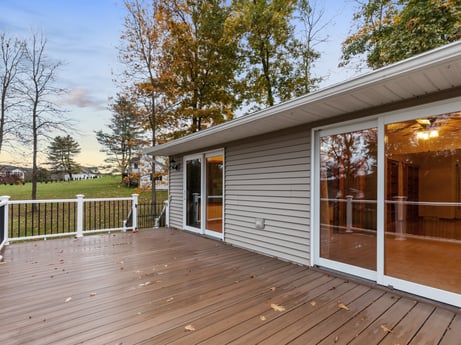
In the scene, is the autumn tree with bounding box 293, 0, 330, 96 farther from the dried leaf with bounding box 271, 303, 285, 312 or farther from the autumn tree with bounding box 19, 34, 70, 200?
the dried leaf with bounding box 271, 303, 285, 312

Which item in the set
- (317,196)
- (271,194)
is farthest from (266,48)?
(317,196)

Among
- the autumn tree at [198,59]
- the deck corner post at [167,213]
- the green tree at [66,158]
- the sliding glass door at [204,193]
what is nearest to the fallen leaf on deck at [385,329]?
the sliding glass door at [204,193]

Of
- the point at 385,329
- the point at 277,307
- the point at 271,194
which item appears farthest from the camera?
the point at 271,194

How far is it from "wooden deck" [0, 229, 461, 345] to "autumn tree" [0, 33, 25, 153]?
313 inches

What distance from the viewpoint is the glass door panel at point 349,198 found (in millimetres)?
3258

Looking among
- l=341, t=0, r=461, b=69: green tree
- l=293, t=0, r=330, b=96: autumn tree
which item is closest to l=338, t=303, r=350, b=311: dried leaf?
l=341, t=0, r=461, b=69: green tree

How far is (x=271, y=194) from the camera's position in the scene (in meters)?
4.54

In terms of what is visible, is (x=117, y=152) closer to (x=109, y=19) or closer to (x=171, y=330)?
(x=109, y=19)

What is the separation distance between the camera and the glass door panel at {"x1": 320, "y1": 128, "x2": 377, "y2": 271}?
3.26 m

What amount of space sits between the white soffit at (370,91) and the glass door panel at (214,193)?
1630 mm

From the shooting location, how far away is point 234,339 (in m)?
2.04

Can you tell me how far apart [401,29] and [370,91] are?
6744mm

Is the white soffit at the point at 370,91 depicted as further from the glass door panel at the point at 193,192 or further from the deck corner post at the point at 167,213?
the deck corner post at the point at 167,213

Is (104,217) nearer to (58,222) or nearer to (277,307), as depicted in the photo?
(58,222)
